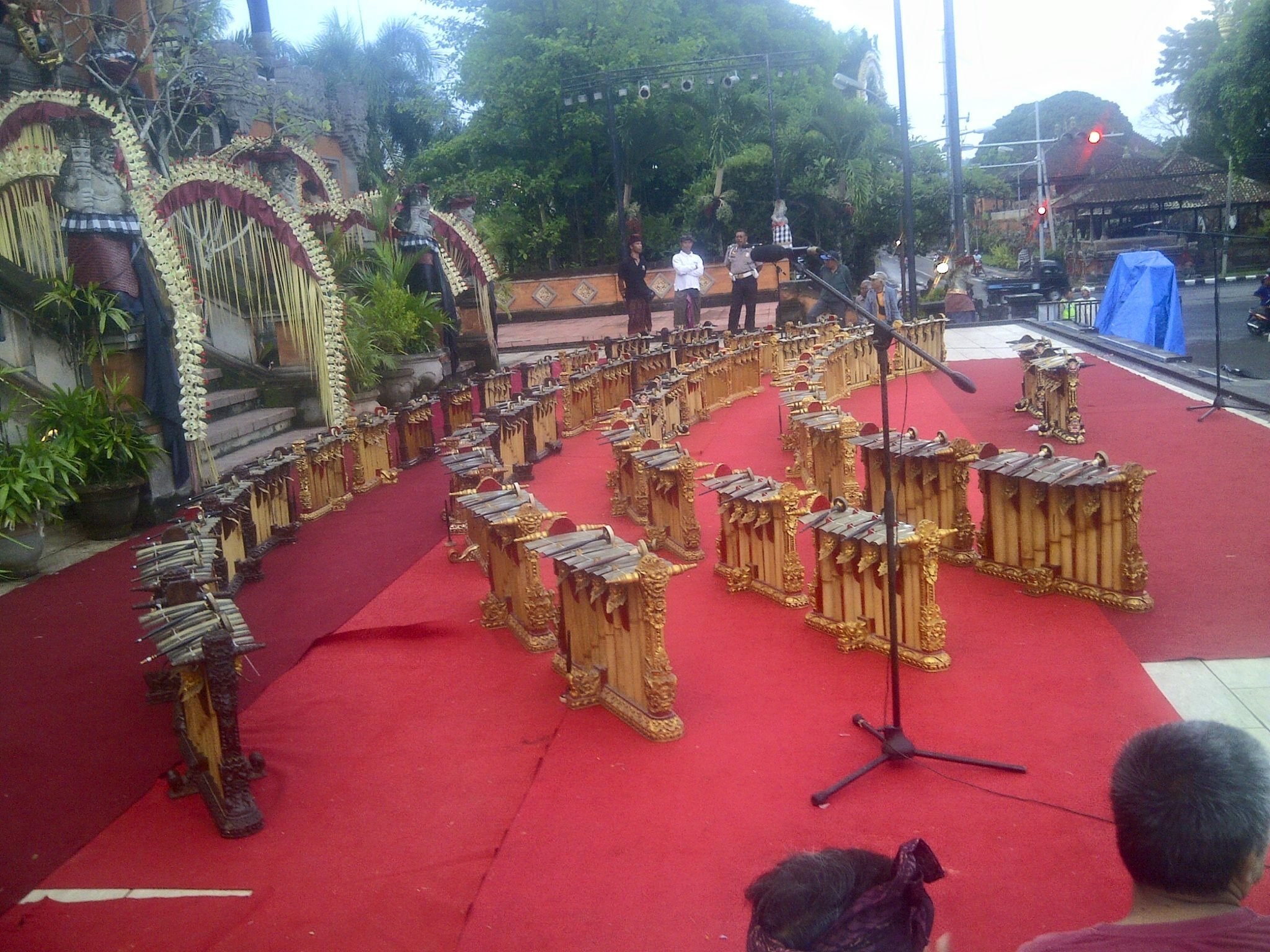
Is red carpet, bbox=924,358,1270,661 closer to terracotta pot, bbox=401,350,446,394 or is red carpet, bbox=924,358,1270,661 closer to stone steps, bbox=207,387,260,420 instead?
terracotta pot, bbox=401,350,446,394

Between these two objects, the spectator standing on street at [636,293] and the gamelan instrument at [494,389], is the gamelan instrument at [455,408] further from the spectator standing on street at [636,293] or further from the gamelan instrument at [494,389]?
the spectator standing on street at [636,293]

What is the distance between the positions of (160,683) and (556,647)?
200 centimetres

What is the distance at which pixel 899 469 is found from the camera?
7.15 meters

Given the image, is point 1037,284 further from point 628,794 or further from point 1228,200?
point 628,794

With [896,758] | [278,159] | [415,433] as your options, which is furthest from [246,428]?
[896,758]

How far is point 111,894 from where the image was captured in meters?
3.76

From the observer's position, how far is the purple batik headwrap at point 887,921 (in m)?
1.98

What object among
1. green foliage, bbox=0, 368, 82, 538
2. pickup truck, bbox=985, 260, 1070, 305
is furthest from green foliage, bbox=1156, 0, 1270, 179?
green foliage, bbox=0, 368, 82, 538

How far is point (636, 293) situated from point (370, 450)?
803cm

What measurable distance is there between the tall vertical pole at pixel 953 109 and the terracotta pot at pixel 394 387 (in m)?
13.7

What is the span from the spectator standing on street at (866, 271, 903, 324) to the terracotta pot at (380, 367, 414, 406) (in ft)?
24.1

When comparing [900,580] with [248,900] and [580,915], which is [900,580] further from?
[248,900]

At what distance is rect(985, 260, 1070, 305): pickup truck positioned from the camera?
26.3 meters

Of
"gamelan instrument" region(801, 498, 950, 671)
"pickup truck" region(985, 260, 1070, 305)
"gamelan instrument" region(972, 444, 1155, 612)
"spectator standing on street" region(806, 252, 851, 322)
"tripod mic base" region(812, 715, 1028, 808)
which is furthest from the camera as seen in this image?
"pickup truck" region(985, 260, 1070, 305)
